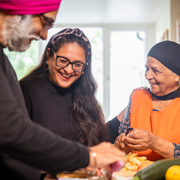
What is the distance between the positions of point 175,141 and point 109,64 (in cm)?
459

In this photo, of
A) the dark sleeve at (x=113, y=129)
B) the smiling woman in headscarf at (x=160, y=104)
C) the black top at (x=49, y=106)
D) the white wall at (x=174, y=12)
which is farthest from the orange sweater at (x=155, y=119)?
the white wall at (x=174, y=12)

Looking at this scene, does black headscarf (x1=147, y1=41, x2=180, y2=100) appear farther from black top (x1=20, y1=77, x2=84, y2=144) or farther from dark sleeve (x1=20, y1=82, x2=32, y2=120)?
dark sleeve (x1=20, y1=82, x2=32, y2=120)

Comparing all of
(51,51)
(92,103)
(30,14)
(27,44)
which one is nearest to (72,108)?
(92,103)

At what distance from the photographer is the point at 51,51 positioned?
4.85 feet

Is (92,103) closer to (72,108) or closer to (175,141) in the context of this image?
(72,108)

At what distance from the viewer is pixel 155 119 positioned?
1574mm

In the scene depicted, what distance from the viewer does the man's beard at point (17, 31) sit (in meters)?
0.82

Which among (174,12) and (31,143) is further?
(174,12)

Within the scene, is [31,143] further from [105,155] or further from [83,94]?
[83,94]

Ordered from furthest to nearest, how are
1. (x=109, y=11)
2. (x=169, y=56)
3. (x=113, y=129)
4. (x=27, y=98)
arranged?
(x=109, y=11) < (x=113, y=129) < (x=169, y=56) < (x=27, y=98)

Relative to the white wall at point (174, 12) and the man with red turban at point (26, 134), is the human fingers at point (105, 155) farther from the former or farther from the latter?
the white wall at point (174, 12)

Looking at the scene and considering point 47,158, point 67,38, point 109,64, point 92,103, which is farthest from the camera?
point 109,64

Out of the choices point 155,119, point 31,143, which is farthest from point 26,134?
point 155,119

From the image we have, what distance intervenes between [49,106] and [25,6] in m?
0.75
